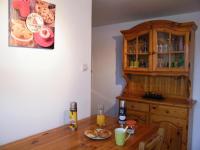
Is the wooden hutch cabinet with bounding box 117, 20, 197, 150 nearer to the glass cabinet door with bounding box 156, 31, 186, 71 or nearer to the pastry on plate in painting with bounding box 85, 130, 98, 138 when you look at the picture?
the glass cabinet door with bounding box 156, 31, 186, 71

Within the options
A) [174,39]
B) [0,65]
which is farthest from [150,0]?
[0,65]

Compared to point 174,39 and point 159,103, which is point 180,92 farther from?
point 174,39

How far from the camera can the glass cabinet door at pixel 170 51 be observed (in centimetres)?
263

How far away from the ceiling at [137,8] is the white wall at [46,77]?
18.4 inches

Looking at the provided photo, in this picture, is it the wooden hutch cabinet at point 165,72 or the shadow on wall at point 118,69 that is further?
the shadow on wall at point 118,69

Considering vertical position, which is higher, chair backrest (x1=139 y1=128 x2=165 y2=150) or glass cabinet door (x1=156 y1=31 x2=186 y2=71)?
glass cabinet door (x1=156 y1=31 x2=186 y2=71)

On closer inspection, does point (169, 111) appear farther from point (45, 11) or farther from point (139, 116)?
point (45, 11)

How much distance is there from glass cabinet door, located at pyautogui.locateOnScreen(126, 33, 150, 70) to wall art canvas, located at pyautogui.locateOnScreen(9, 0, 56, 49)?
158 cm

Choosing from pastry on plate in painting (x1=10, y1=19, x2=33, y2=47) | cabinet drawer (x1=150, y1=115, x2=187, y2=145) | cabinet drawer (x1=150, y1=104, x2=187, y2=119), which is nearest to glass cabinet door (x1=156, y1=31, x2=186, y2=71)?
cabinet drawer (x1=150, y1=104, x2=187, y2=119)

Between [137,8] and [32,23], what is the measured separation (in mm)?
1638

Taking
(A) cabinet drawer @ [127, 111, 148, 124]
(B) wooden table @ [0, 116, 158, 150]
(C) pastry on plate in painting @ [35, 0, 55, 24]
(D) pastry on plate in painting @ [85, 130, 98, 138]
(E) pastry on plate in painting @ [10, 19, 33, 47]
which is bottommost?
(A) cabinet drawer @ [127, 111, 148, 124]

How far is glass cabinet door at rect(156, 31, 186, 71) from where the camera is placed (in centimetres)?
263

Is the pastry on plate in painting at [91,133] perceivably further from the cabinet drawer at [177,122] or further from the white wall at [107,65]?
the white wall at [107,65]

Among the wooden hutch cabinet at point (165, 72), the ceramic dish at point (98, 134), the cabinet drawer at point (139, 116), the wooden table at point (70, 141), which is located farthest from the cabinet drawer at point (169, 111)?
the ceramic dish at point (98, 134)
